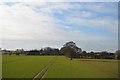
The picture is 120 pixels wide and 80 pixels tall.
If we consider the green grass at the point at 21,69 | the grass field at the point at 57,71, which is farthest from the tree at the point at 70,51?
the grass field at the point at 57,71

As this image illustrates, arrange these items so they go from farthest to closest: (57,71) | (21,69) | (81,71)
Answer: (21,69) → (81,71) → (57,71)

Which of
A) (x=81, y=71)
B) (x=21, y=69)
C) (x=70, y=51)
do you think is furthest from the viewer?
(x=70, y=51)

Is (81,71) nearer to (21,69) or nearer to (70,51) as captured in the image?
(21,69)

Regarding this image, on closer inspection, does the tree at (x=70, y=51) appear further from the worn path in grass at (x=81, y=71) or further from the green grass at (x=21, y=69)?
the worn path in grass at (x=81, y=71)

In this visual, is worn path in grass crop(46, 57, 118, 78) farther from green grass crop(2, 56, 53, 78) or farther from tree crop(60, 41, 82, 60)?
tree crop(60, 41, 82, 60)

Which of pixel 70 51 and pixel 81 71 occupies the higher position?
pixel 70 51

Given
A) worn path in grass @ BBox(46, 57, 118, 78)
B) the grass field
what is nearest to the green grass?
the grass field

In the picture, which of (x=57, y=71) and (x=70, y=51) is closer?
(x=57, y=71)

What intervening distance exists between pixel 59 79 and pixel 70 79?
999 millimetres

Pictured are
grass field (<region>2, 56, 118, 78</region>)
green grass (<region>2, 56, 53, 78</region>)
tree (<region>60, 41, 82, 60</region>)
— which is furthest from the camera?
tree (<region>60, 41, 82, 60</region>)

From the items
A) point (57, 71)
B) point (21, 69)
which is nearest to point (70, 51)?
point (21, 69)

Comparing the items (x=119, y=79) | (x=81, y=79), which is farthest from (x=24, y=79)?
(x=119, y=79)

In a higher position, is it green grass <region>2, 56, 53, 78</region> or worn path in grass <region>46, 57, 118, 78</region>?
green grass <region>2, 56, 53, 78</region>

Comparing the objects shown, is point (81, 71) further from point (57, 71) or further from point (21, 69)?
point (21, 69)
